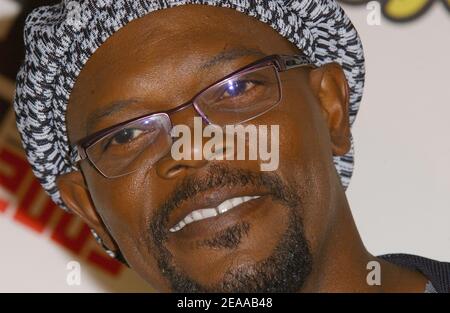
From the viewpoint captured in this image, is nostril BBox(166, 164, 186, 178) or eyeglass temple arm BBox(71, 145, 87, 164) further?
eyeglass temple arm BBox(71, 145, 87, 164)

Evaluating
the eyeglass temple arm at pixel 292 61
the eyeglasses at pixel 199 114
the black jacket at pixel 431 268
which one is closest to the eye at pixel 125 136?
the eyeglasses at pixel 199 114

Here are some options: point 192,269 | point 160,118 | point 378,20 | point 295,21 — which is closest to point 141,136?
point 160,118

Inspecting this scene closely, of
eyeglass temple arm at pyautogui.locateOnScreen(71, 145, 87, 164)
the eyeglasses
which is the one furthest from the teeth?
eyeglass temple arm at pyautogui.locateOnScreen(71, 145, 87, 164)

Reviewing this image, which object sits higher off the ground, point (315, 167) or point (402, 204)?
point (315, 167)

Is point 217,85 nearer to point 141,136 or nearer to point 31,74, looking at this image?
point 141,136

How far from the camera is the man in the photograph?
1512 mm

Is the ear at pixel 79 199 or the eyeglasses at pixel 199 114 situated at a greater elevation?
the eyeglasses at pixel 199 114

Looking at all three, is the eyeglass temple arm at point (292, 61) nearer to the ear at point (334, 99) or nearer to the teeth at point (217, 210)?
the ear at point (334, 99)

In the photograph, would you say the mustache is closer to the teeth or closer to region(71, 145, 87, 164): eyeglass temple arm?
the teeth

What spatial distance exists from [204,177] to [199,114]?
10cm

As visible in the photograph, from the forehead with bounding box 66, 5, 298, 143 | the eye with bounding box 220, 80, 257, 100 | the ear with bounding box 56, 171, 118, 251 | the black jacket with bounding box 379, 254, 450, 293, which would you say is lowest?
the black jacket with bounding box 379, 254, 450, 293

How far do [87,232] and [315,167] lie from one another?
0.69 m

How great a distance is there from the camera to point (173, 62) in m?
1.57

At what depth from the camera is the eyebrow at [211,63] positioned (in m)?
1.57
